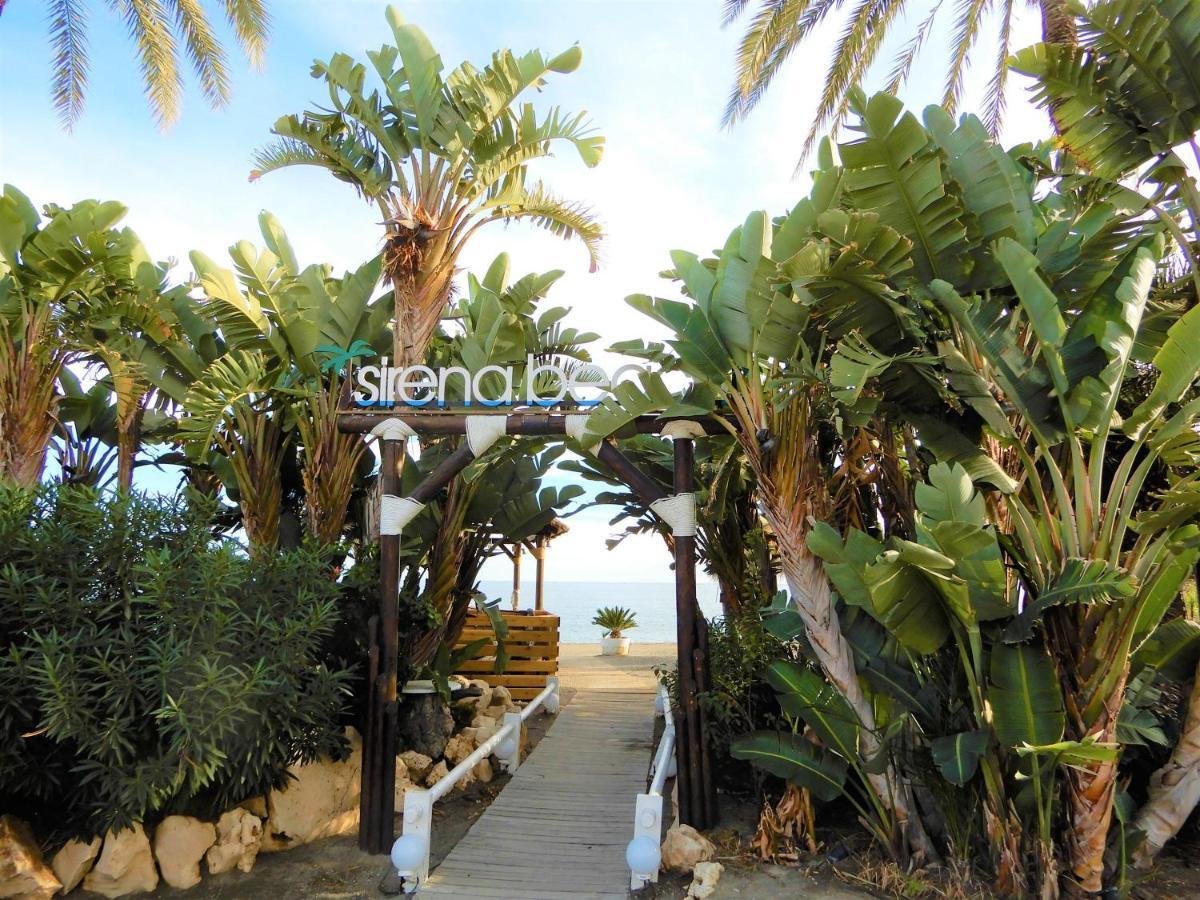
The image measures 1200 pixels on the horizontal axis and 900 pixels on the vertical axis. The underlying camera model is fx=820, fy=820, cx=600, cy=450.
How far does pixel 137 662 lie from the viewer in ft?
21.0

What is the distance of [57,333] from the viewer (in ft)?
30.4

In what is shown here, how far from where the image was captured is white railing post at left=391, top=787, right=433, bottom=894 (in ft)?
21.7

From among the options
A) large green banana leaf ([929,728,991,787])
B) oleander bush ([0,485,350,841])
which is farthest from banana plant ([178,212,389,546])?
large green banana leaf ([929,728,991,787])

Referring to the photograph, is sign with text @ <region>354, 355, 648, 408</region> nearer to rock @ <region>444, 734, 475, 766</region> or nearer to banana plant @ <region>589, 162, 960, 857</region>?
banana plant @ <region>589, 162, 960, 857</region>

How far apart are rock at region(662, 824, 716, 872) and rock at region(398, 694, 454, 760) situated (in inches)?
A: 144

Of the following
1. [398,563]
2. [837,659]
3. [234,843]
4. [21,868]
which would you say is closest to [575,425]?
[398,563]

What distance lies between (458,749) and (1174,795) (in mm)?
Answer: 7138

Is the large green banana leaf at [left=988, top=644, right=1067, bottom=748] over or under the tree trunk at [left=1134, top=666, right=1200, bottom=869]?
over

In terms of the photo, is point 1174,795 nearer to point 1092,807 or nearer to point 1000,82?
point 1092,807

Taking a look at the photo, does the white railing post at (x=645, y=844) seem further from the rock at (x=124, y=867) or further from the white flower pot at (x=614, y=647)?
the white flower pot at (x=614, y=647)

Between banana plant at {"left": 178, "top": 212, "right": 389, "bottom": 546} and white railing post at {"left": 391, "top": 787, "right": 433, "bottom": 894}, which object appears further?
banana plant at {"left": 178, "top": 212, "right": 389, "bottom": 546}

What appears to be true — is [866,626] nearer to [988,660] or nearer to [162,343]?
[988,660]

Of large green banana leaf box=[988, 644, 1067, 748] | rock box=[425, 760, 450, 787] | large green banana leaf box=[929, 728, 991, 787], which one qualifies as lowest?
rock box=[425, 760, 450, 787]

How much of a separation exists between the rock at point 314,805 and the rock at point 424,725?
126 centimetres
